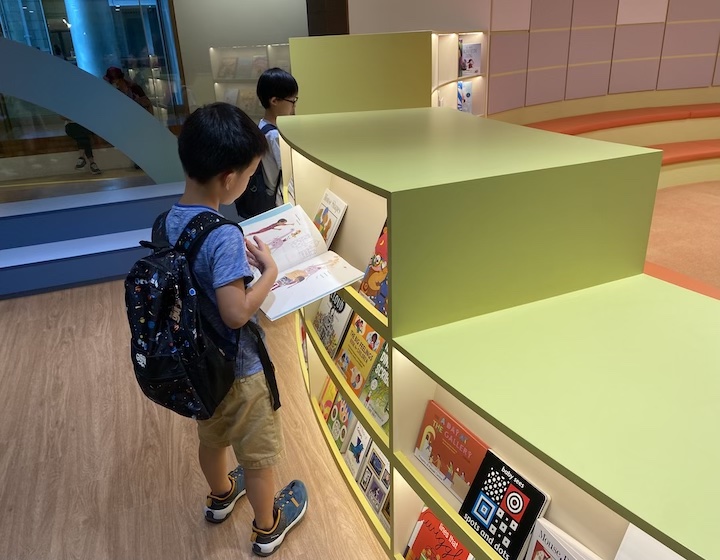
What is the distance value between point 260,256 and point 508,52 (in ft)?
16.9

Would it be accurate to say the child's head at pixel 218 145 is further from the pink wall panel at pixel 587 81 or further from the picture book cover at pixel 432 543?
the pink wall panel at pixel 587 81

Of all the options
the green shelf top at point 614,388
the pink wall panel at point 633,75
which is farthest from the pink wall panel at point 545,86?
the green shelf top at point 614,388

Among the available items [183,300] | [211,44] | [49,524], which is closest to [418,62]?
[183,300]

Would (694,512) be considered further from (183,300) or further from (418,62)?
(418,62)

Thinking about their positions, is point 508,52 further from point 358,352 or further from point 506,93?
point 358,352

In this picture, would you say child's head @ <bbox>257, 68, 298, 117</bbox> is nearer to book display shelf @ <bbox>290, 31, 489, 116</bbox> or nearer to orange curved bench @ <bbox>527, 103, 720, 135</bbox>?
book display shelf @ <bbox>290, 31, 489, 116</bbox>

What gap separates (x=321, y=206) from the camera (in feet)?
6.06

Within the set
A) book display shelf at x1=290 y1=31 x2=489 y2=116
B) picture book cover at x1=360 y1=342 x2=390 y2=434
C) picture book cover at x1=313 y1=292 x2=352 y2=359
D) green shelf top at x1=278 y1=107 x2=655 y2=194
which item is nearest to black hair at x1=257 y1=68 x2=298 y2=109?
book display shelf at x1=290 y1=31 x2=489 y2=116

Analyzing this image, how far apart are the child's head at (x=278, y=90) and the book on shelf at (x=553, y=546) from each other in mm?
2215

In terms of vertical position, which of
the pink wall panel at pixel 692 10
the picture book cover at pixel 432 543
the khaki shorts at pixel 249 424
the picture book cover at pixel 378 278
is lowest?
the picture book cover at pixel 432 543

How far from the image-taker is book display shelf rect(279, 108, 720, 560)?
0.87 metres

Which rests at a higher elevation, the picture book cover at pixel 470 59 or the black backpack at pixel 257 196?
the picture book cover at pixel 470 59

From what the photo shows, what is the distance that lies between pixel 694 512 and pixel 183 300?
1.09 meters

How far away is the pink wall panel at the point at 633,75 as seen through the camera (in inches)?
265
